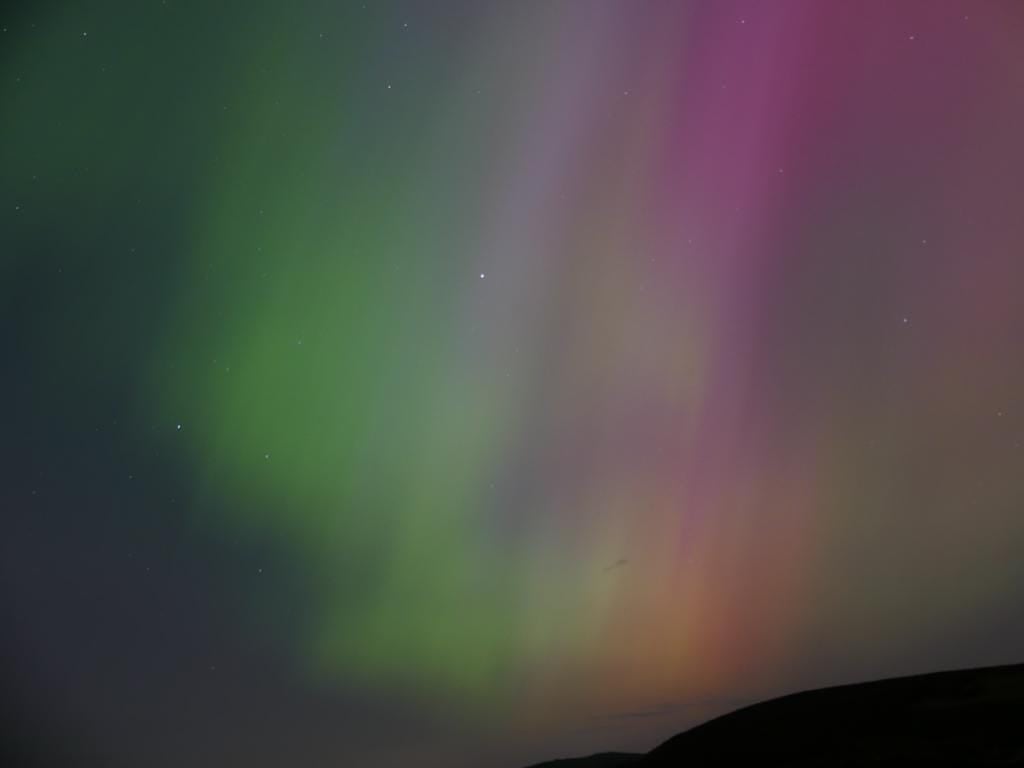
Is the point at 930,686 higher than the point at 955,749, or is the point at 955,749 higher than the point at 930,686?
the point at 930,686

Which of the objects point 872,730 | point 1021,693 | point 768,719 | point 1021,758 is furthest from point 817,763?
point 768,719

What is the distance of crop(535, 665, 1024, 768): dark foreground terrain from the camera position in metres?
25.7

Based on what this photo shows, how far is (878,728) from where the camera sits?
31844mm

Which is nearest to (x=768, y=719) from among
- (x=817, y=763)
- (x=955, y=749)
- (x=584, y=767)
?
(x=817, y=763)

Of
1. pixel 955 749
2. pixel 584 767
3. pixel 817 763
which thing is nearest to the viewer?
pixel 955 749

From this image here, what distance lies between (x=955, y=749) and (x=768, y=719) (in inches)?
661

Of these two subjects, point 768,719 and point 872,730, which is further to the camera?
point 768,719

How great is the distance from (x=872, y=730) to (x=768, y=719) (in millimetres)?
9583

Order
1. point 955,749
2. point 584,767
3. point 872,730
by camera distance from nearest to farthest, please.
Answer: point 955,749, point 872,730, point 584,767

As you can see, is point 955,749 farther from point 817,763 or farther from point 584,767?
point 584,767

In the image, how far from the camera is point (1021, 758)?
22.1m

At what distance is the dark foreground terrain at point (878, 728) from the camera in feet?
84.4

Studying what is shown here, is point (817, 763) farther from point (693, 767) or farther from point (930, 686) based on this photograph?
point (930, 686)

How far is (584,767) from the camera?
474 ft
